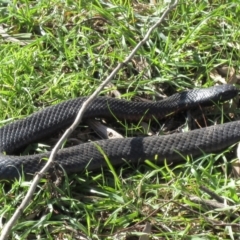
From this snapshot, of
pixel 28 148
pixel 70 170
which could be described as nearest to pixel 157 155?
Answer: pixel 70 170

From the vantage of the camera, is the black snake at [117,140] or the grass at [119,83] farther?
the black snake at [117,140]

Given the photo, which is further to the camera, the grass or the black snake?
the black snake

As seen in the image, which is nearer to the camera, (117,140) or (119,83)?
(117,140)
